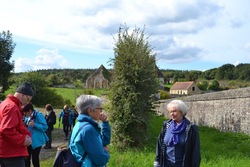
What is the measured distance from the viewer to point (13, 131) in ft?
15.6

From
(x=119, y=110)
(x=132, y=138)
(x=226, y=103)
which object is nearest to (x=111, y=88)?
(x=119, y=110)

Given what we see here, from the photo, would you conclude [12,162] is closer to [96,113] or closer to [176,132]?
[96,113]

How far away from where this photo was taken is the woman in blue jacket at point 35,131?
734cm

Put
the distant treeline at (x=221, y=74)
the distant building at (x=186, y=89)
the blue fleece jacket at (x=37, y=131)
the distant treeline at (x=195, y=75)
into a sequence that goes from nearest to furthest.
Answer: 1. the blue fleece jacket at (x=37, y=131)
2. the distant treeline at (x=195, y=75)
3. the distant treeline at (x=221, y=74)
4. the distant building at (x=186, y=89)

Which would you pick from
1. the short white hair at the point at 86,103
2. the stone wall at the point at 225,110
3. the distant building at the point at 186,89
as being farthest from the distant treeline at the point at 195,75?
the short white hair at the point at 86,103

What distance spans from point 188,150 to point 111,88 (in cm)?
772

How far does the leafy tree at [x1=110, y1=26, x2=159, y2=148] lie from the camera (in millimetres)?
11947

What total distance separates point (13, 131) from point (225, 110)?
1822 cm

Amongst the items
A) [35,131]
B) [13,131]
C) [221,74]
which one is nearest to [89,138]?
[13,131]

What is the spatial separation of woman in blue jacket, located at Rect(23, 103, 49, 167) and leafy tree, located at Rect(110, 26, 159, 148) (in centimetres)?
468

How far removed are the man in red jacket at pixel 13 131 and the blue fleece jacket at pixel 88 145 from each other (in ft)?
4.47

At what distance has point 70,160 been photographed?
3.80 m

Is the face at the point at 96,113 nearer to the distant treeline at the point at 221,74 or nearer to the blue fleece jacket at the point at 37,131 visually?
the blue fleece jacket at the point at 37,131

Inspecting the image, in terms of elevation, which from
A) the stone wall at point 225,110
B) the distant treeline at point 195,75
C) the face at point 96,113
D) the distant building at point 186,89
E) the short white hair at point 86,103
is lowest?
the stone wall at point 225,110
